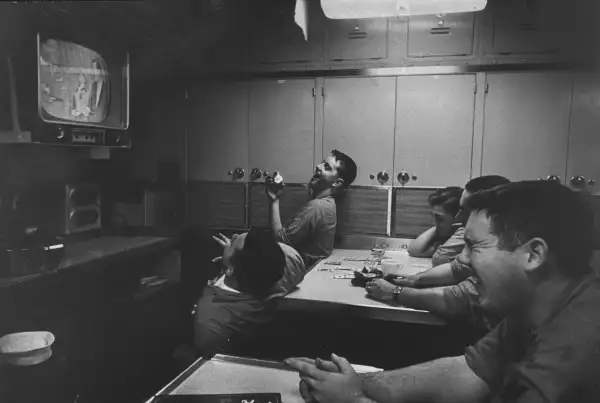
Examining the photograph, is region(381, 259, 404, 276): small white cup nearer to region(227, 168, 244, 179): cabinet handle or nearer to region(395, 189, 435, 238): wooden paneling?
region(395, 189, 435, 238): wooden paneling

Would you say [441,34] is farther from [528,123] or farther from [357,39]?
[528,123]

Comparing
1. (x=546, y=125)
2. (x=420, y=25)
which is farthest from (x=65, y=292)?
(x=546, y=125)

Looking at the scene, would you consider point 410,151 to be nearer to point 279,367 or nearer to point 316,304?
point 316,304

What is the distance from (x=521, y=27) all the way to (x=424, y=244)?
0.61 m

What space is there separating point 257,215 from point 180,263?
0.82ft

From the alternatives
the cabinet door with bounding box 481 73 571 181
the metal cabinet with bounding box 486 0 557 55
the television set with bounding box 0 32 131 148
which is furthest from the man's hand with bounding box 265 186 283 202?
the metal cabinet with bounding box 486 0 557 55

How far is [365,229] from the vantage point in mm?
1273

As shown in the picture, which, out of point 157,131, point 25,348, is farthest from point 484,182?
point 25,348

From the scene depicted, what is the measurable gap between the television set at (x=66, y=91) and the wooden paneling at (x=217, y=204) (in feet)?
1.07

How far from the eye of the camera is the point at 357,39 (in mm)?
1207

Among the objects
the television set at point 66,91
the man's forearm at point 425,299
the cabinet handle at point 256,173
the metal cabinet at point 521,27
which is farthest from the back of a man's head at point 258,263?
the metal cabinet at point 521,27

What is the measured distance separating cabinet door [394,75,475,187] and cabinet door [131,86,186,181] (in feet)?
1.91

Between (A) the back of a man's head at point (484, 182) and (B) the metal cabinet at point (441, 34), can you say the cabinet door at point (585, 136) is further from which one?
(B) the metal cabinet at point (441, 34)

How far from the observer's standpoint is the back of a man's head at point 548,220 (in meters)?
1.01
